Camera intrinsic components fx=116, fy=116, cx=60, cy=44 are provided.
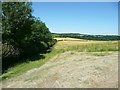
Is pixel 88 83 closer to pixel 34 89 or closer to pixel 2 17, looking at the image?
pixel 34 89

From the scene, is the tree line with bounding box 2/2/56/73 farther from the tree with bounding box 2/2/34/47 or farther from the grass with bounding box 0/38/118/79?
the grass with bounding box 0/38/118/79

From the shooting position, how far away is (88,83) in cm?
803

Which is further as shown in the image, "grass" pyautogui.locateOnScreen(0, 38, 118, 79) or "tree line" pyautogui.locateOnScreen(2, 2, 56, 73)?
"tree line" pyautogui.locateOnScreen(2, 2, 56, 73)

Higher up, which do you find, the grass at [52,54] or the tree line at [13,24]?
the tree line at [13,24]

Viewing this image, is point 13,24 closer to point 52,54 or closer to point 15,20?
point 15,20

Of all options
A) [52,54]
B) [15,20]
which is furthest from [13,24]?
[52,54]

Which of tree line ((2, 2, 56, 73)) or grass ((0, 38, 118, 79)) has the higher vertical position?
tree line ((2, 2, 56, 73))

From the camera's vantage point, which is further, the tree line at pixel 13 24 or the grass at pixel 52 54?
the tree line at pixel 13 24

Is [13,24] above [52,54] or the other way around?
above

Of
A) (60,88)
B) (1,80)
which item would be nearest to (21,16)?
(1,80)

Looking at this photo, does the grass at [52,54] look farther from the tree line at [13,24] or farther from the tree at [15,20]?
the tree at [15,20]

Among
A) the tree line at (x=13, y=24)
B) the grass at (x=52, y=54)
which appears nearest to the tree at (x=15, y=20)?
the tree line at (x=13, y=24)

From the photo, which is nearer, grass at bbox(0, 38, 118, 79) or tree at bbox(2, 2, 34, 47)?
grass at bbox(0, 38, 118, 79)

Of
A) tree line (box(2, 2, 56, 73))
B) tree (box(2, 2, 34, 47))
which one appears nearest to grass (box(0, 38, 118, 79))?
tree line (box(2, 2, 56, 73))
